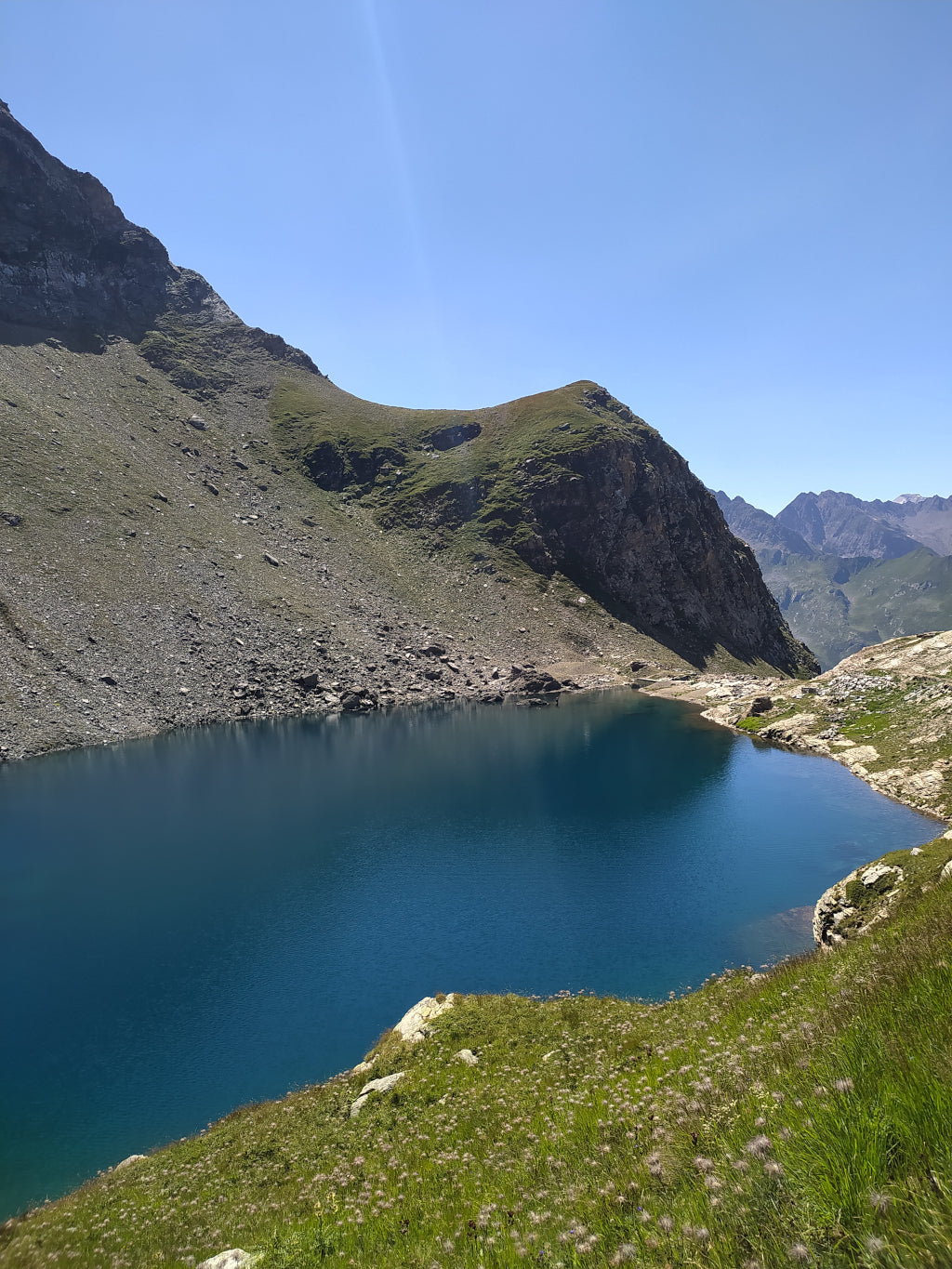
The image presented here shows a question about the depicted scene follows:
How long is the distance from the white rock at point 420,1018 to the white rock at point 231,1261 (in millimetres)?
12346

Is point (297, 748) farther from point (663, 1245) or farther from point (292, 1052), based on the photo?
point (663, 1245)

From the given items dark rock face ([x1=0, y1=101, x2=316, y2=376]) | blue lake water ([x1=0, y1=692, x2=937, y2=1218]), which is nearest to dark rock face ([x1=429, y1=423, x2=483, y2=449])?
dark rock face ([x1=0, y1=101, x2=316, y2=376])

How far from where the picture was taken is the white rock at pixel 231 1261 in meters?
9.48

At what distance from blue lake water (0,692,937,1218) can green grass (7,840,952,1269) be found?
25.4ft

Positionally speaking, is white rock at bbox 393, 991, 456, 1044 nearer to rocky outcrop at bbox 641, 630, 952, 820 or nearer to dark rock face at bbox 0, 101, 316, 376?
rocky outcrop at bbox 641, 630, 952, 820

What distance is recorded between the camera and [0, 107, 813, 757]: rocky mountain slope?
9756 centimetres

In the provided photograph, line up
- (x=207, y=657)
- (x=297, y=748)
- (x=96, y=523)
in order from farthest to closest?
(x=96, y=523), (x=207, y=657), (x=297, y=748)

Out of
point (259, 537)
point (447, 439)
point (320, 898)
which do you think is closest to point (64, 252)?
point (259, 537)

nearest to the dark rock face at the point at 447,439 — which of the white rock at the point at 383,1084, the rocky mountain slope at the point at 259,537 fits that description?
the rocky mountain slope at the point at 259,537

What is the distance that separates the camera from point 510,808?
61.5m

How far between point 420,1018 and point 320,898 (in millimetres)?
19697

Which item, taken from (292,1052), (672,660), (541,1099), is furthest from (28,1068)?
(672,660)

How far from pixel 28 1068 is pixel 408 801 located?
39153mm

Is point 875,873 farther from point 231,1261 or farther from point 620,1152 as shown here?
point 231,1261
